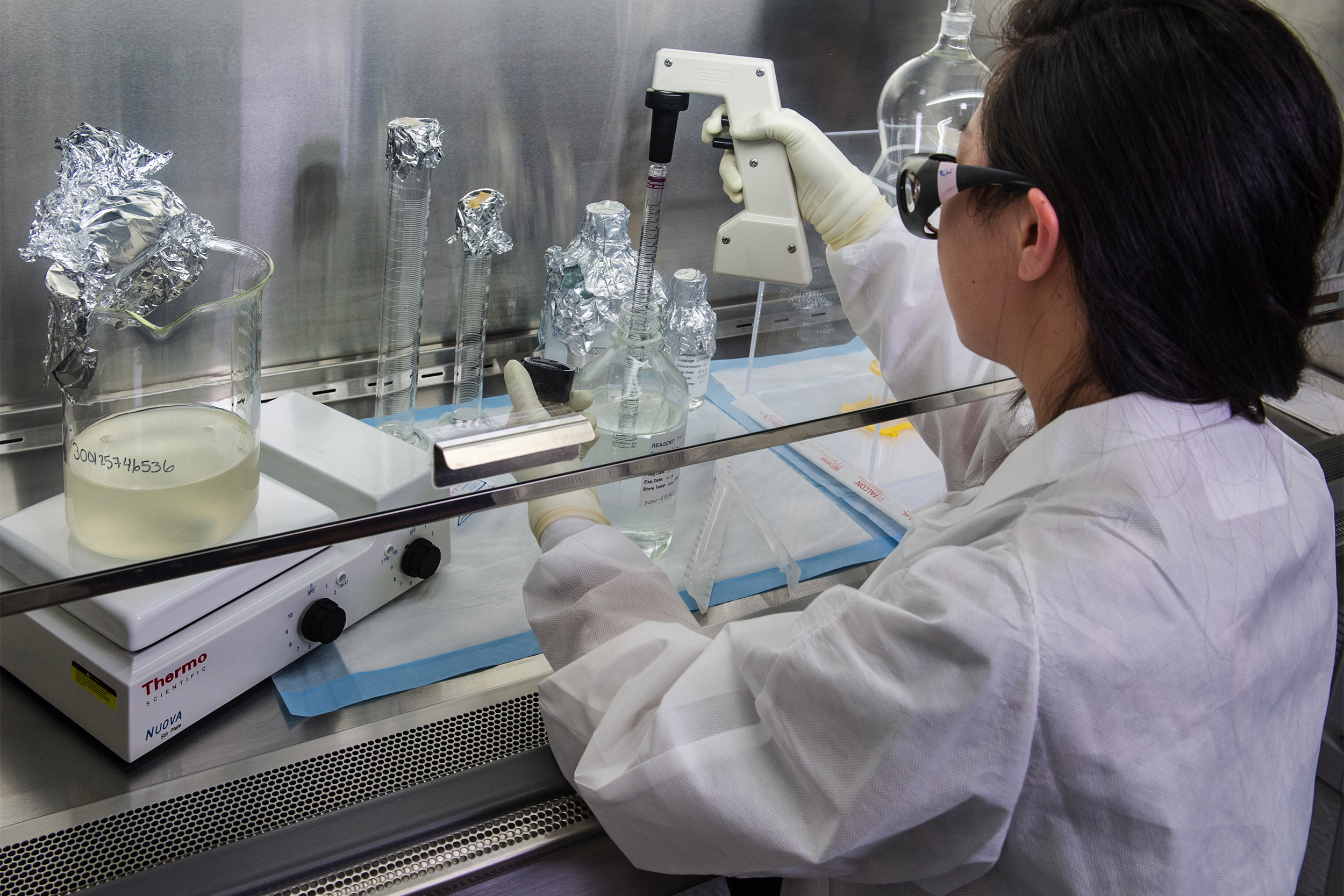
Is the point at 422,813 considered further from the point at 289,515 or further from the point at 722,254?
the point at 722,254

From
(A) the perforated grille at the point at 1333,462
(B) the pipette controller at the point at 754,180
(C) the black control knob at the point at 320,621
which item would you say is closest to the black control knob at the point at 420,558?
(C) the black control knob at the point at 320,621

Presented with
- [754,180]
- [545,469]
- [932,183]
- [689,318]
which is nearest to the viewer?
[545,469]

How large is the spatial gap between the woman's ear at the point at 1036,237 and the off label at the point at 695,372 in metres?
0.36

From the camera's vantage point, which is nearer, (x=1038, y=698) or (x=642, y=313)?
(x=1038, y=698)

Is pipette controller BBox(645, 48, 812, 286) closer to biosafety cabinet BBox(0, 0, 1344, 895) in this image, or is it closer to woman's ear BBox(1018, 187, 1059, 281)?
biosafety cabinet BBox(0, 0, 1344, 895)

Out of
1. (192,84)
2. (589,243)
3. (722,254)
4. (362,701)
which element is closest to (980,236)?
(722,254)

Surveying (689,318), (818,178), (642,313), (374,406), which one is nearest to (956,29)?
(818,178)

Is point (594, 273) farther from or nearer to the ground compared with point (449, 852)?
farther from the ground

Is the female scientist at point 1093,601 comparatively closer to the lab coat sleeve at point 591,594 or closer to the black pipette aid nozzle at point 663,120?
the lab coat sleeve at point 591,594

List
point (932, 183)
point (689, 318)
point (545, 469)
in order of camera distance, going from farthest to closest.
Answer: point (689, 318) < point (932, 183) < point (545, 469)

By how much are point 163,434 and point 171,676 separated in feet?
0.91

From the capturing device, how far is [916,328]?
1.27m

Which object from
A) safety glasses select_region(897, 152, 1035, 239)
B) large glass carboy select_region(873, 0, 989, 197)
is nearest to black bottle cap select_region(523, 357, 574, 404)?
safety glasses select_region(897, 152, 1035, 239)

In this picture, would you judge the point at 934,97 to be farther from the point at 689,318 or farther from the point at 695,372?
the point at 695,372
